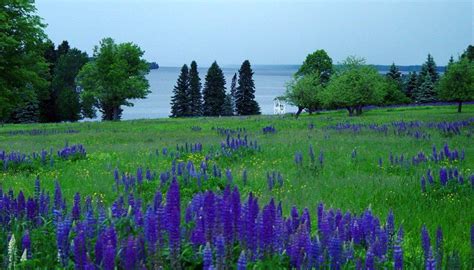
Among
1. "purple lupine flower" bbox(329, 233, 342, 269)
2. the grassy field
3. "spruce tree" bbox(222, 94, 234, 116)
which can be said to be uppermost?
"spruce tree" bbox(222, 94, 234, 116)

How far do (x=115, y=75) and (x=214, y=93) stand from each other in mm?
40666

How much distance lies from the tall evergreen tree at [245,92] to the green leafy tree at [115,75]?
3387cm

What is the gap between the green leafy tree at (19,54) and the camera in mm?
28438

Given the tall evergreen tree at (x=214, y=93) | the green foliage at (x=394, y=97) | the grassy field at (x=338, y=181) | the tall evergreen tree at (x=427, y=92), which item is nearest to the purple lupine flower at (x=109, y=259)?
the grassy field at (x=338, y=181)

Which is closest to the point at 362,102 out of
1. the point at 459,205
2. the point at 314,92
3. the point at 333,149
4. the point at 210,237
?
the point at 314,92

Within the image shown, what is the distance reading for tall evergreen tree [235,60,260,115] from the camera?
9031 cm

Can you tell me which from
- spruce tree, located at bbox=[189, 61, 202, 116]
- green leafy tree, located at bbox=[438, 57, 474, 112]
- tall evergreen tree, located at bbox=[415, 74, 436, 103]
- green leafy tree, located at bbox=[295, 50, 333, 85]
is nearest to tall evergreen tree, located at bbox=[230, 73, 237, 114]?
spruce tree, located at bbox=[189, 61, 202, 116]

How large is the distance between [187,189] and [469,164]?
683 centimetres

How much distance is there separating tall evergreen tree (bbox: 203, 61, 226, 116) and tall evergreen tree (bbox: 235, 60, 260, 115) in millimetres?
3309

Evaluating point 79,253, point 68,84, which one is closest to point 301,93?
point 68,84

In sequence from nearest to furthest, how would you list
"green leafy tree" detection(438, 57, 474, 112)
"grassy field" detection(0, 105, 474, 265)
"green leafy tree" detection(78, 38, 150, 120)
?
"grassy field" detection(0, 105, 474, 265), "green leafy tree" detection(438, 57, 474, 112), "green leafy tree" detection(78, 38, 150, 120)

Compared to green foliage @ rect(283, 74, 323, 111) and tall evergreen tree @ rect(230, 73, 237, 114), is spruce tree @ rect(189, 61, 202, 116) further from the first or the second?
green foliage @ rect(283, 74, 323, 111)

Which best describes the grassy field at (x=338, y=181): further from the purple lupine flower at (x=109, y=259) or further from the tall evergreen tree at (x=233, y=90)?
the tall evergreen tree at (x=233, y=90)

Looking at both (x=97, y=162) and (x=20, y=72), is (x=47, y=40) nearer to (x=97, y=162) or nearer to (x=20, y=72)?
(x=20, y=72)
